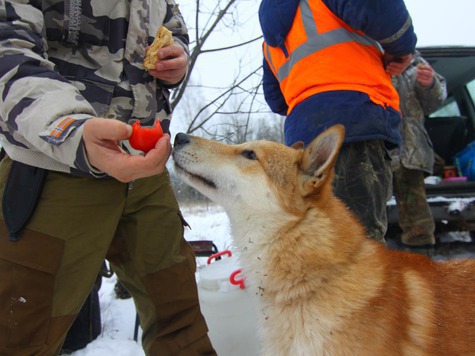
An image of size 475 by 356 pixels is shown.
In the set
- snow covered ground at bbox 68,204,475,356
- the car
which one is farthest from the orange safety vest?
the car

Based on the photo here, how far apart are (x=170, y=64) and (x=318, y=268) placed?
1161mm

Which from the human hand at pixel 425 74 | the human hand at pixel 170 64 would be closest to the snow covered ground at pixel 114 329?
the human hand at pixel 170 64

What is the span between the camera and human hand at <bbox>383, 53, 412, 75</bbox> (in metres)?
2.30

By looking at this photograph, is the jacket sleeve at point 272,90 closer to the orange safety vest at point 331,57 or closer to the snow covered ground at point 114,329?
the orange safety vest at point 331,57

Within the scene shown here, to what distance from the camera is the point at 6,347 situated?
136 cm

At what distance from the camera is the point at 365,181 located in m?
2.20

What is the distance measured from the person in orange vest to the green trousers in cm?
102

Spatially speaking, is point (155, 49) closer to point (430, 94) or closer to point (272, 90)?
point (272, 90)

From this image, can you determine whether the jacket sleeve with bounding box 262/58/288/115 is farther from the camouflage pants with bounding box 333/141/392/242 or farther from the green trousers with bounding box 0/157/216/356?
the green trousers with bounding box 0/157/216/356

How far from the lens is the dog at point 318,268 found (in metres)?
1.43

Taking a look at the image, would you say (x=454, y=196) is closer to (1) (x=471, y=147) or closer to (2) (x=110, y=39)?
(1) (x=471, y=147)

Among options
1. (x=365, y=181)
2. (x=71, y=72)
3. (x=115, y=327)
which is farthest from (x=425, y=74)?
(x=115, y=327)

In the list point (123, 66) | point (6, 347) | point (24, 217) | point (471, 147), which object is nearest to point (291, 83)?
point (123, 66)

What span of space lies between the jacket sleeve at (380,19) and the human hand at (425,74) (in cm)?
162
